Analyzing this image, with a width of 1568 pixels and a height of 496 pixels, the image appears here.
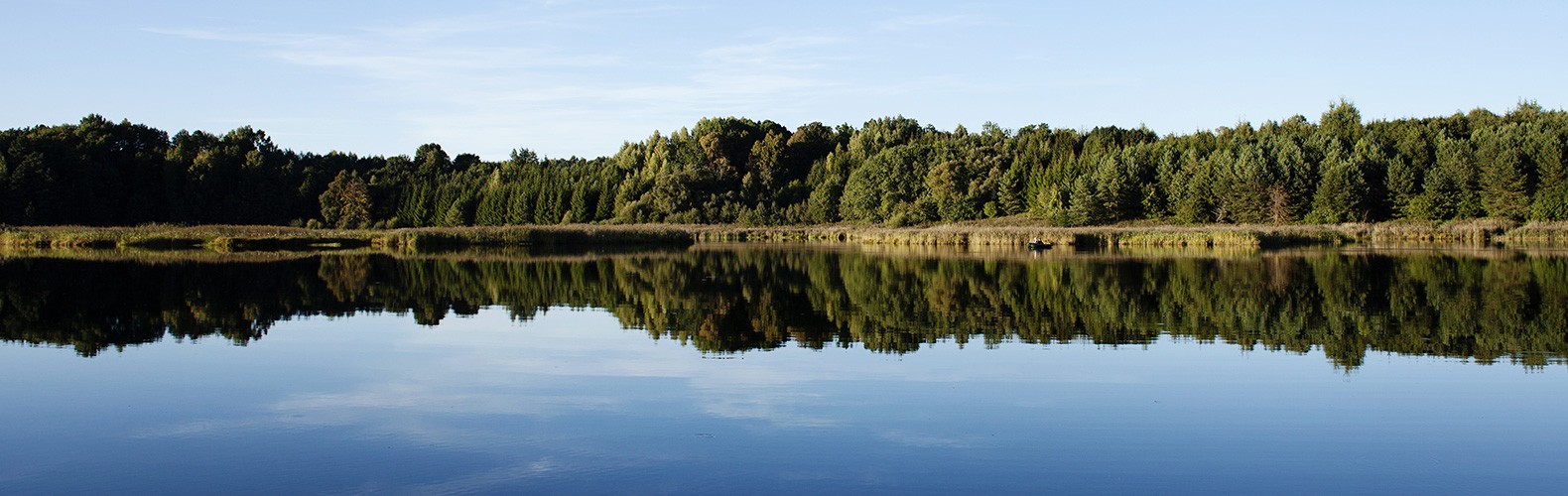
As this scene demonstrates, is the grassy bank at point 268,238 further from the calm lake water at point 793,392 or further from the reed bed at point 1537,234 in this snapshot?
the reed bed at point 1537,234

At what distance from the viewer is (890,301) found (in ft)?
64.5

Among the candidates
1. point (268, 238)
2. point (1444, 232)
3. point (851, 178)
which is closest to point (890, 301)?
point (268, 238)

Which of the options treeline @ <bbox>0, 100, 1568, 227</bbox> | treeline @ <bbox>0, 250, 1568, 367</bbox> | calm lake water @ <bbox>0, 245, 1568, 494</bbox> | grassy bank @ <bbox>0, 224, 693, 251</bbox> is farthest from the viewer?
treeline @ <bbox>0, 100, 1568, 227</bbox>

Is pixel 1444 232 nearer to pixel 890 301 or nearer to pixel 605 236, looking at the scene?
pixel 605 236

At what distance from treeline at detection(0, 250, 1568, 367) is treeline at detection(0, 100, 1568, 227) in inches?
1413

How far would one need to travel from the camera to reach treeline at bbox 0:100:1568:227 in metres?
64.4

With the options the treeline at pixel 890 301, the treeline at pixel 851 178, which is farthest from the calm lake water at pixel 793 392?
the treeline at pixel 851 178

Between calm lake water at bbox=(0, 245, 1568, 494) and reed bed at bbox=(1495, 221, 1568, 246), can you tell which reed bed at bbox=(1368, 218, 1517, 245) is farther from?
calm lake water at bbox=(0, 245, 1568, 494)

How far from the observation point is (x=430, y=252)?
43500 millimetres

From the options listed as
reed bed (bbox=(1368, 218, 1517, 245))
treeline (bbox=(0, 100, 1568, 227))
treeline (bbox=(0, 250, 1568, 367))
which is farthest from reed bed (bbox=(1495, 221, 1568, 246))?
treeline (bbox=(0, 250, 1568, 367))

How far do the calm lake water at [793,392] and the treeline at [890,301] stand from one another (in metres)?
0.12

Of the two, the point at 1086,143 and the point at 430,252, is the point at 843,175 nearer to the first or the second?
the point at 1086,143

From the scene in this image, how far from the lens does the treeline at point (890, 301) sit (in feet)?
46.5

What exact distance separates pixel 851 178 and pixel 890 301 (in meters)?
65.6
